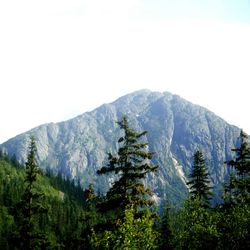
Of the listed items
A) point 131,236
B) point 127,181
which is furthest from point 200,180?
point 131,236

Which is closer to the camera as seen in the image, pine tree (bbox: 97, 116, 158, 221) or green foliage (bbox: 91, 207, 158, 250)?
green foliage (bbox: 91, 207, 158, 250)

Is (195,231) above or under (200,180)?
under

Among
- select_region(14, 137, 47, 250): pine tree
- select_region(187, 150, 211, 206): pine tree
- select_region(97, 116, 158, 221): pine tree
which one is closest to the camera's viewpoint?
select_region(97, 116, 158, 221): pine tree

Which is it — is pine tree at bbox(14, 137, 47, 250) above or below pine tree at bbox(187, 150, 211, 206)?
below

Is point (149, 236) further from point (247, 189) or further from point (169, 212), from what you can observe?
point (169, 212)

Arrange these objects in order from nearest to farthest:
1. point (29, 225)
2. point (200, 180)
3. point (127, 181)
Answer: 1. point (127, 181)
2. point (29, 225)
3. point (200, 180)

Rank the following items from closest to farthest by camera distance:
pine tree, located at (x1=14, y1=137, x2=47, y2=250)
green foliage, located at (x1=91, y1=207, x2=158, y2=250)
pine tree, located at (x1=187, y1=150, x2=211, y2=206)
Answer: green foliage, located at (x1=91, y1=207, x2=158, y2=250)
pine tree, located at (x1=14, y1=137, x2=47, y2=250)
pine tree, located at (x1=187, y1=150, x2=211, y2=206)

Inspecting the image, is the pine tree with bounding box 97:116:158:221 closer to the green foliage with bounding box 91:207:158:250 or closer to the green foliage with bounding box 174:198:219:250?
the green foliage with bounding box 91:207:158:250

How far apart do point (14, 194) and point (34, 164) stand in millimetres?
154288

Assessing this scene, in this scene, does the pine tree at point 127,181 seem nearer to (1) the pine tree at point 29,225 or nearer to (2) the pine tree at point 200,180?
(1) the pine tree at point 29,225

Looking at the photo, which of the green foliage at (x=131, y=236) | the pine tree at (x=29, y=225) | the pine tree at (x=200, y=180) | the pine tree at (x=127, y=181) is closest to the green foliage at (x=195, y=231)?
the pine tree at (x=127, y=181)

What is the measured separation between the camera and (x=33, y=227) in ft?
150

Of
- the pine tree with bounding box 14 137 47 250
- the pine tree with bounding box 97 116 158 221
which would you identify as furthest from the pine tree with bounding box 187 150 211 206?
the pine tree with bounding box 97 116 158 221

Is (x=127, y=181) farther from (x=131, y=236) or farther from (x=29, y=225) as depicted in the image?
(x=29, y=225)
